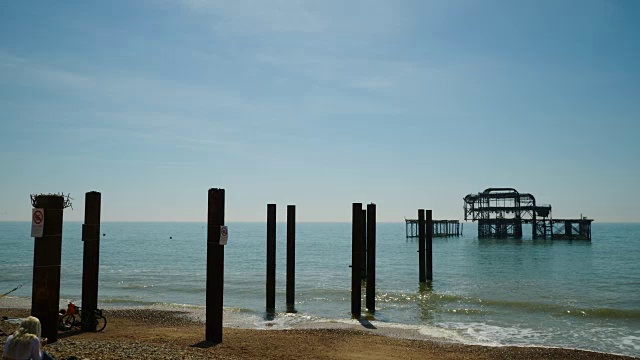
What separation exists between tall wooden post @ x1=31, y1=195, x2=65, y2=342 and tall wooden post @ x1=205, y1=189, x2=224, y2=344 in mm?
2985

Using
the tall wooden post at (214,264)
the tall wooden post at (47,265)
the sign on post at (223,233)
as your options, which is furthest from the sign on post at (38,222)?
the sign on post at (223,233)

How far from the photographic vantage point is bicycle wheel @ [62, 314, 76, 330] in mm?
13352

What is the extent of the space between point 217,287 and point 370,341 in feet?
16.7

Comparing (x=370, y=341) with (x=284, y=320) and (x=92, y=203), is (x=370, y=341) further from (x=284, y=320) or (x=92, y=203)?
(x=92, y=203)

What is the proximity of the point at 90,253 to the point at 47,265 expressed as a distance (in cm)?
284

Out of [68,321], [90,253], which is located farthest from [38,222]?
[68,321]

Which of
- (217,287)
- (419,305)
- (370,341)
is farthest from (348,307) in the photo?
(217,287)

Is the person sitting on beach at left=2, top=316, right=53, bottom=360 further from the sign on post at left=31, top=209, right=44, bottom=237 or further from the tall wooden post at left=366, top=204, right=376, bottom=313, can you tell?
the tall wooden post at left=366, top=204, right=376, bottom=313

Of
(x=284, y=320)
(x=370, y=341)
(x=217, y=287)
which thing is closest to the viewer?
(x=217, y=287)

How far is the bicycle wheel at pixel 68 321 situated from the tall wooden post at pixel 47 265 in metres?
3.23

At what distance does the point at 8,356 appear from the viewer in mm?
5605

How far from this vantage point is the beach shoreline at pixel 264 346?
9.93 metres

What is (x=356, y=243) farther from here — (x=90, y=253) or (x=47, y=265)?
(x=47, y=265)

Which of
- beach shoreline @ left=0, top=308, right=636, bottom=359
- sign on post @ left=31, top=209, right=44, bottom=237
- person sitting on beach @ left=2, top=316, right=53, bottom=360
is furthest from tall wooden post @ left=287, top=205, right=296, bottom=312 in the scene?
person sitting on beach @ left=2, top=316, right=53, bottom=360
